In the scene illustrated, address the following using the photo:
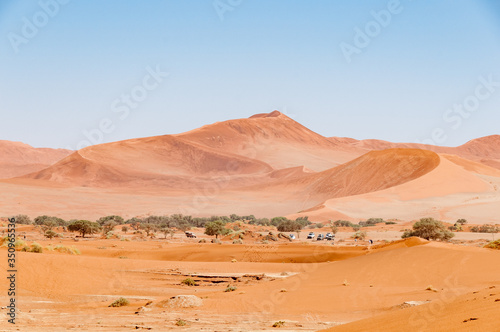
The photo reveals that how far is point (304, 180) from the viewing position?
4739 inches

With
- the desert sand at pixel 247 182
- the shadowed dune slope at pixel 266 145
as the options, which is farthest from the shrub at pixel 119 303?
the shadowed dune slope at pixel 266 145

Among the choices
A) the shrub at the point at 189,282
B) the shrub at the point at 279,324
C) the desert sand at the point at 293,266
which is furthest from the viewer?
the shrub at the point at 189,282

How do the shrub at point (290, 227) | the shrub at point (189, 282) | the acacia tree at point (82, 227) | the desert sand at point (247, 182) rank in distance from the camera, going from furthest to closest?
the desert sand at point (247, 182) < the shrub at point (290, 227) < the acacia tree at point (82, 227) < the shrub at point (189, 282)

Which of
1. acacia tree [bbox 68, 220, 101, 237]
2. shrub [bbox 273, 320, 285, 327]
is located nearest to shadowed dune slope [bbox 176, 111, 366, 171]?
acacia tree [bbox 68, 220, 101, 237]

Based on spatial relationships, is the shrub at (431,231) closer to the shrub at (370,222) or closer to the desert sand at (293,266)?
the desert sand at (293,266)

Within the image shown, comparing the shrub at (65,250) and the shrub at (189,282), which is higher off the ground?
the shrub at (65,250)

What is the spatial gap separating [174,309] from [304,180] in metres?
106

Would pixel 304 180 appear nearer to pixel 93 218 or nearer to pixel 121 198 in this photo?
pixel 121 198

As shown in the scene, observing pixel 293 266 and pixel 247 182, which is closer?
pixel 293 266

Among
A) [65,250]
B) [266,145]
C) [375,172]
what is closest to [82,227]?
[65,250]

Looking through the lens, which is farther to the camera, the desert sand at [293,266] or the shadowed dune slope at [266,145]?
the shadowed dune slope at [266,145]

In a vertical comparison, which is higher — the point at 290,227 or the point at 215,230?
the point at 215,230

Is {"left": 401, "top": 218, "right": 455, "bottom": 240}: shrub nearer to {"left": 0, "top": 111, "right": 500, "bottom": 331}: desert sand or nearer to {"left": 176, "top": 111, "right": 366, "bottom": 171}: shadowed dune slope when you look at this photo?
{"left": 0, "top": 111, "right": 500, "bottom": 331}: desert sand

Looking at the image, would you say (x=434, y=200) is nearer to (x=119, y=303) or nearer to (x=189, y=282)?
(x=189, y=282)
